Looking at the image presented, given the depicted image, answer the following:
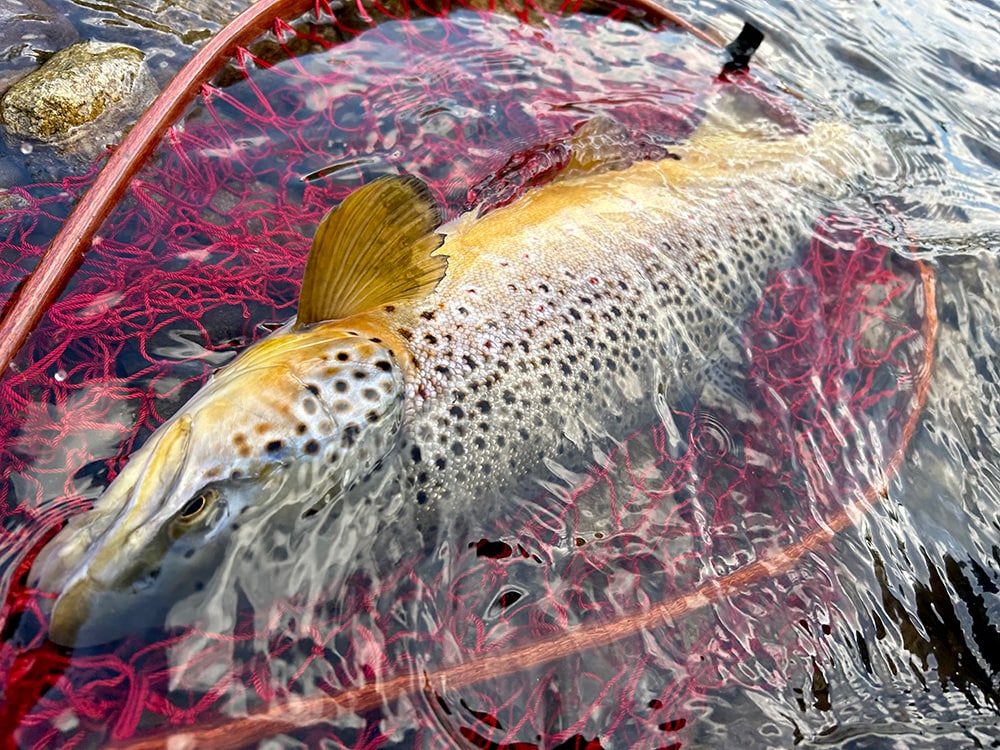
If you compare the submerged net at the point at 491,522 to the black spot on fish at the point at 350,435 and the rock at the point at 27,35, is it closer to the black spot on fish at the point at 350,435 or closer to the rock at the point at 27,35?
the black spot on fish at the point at 350,435

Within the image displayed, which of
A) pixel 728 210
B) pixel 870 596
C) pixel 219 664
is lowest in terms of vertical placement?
pixel 219 664

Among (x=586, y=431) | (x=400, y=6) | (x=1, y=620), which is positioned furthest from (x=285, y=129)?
(x=1, y=620)

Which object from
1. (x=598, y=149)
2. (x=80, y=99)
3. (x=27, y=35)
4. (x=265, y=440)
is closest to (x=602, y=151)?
(x=598, y=149)

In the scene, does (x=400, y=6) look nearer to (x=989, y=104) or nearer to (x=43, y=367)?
(x=43, y=367)

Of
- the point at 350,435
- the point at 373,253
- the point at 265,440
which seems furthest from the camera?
the point at 373,253

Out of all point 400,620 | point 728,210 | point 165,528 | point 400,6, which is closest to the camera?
point 165,528

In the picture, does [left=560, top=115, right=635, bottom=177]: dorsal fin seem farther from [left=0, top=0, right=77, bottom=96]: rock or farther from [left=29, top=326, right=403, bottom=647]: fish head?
[left=0, top=0, right=77, bottom=96]: rock

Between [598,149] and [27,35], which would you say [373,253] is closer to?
[598,149]
